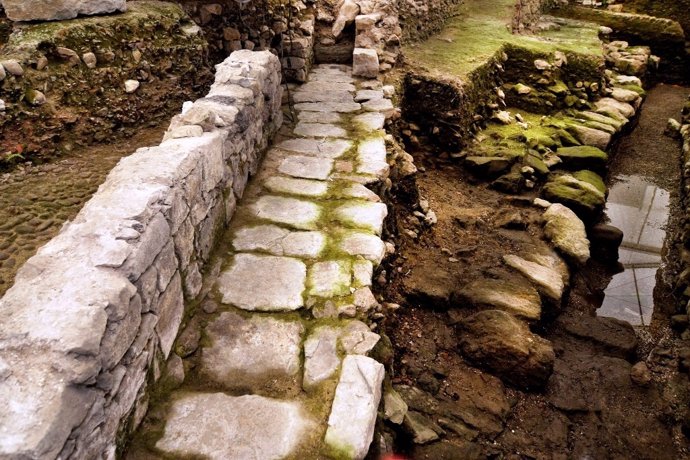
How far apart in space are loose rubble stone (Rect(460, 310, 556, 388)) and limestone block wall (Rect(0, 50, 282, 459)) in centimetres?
205

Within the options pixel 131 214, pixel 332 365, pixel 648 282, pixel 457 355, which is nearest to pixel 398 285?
pixel 457 355

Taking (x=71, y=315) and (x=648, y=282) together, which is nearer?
(x=71, y=315)

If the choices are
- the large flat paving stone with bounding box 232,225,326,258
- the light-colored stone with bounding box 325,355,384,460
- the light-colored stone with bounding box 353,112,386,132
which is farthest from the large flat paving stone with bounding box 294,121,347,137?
the light-colored stone with bounding box 325,355,384,460

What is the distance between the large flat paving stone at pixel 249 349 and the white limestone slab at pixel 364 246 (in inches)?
28.6

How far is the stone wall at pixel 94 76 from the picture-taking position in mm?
3697

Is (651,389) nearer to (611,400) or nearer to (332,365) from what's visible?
(611,400)

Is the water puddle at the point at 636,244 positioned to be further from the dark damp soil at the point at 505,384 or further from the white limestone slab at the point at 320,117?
the white limestone slab at the point at 320,117

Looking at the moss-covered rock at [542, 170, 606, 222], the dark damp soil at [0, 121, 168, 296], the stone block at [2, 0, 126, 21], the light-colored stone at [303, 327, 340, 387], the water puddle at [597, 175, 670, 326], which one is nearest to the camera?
the light-colored stone at [303, 327, 340, 387]

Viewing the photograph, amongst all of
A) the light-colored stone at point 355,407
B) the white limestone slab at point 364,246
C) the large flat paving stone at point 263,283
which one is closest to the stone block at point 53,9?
the large flat paving stone at point 263,283

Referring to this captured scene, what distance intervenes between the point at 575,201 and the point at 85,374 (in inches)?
214

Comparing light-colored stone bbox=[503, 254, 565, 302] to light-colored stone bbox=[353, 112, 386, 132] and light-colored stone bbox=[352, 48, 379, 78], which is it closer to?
light-colored stone bbox=[353, 112, 386, 132]

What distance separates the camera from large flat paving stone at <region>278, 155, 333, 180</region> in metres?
3.94

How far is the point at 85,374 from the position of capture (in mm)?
1565

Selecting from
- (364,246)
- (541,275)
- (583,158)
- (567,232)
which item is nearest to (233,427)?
(364,246)
